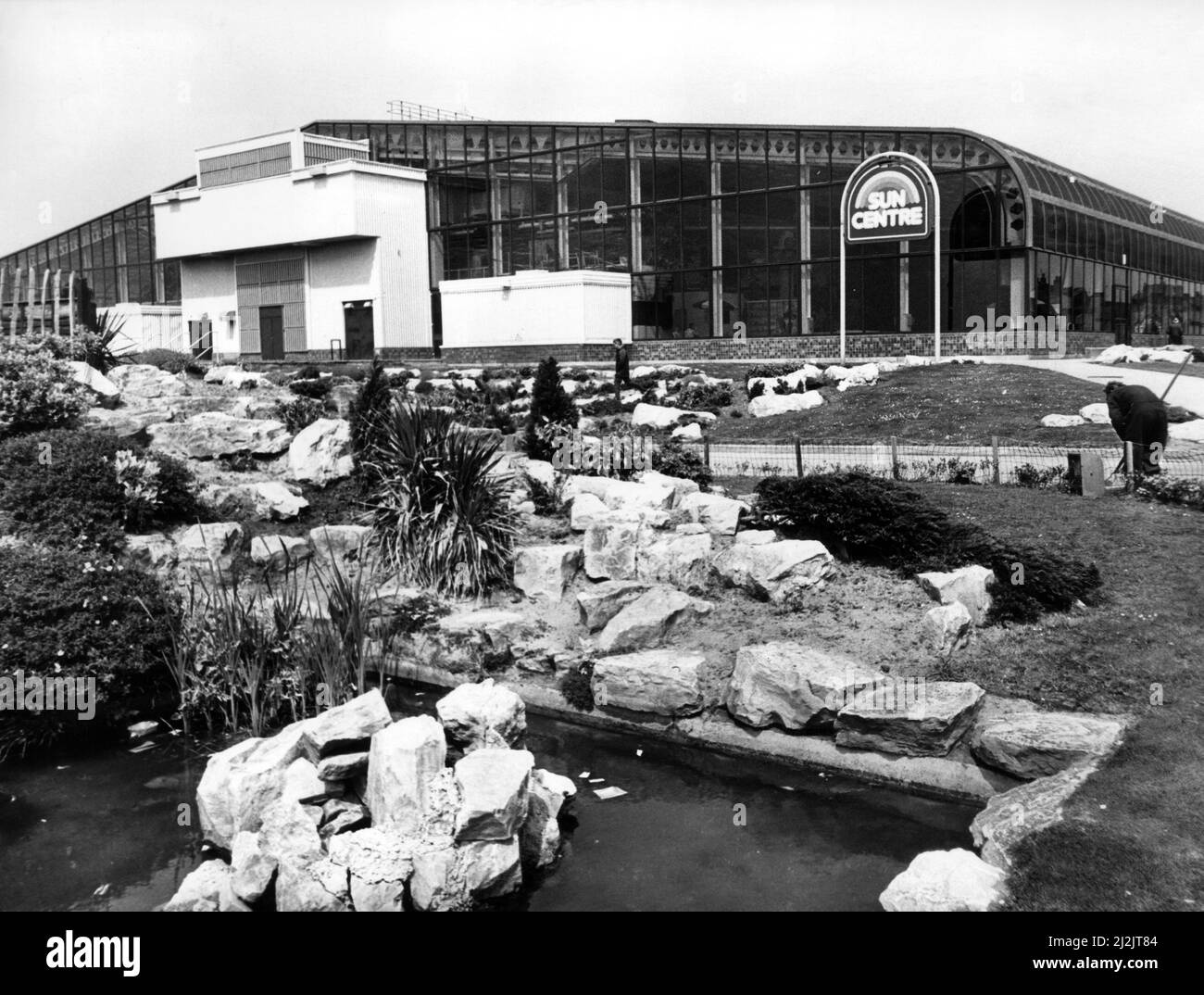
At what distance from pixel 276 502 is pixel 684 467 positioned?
266 inches

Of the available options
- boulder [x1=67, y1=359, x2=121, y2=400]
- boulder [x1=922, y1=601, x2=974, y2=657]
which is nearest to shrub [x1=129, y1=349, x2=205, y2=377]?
boulder [x1=67, y1=359, x2=121, y2=400]

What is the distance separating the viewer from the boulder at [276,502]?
18.0 metres

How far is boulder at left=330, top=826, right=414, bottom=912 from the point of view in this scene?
26.6ft

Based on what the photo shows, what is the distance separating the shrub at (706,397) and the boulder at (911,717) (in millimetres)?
20279

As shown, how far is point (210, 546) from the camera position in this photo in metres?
16.2

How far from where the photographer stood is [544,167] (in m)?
51.3

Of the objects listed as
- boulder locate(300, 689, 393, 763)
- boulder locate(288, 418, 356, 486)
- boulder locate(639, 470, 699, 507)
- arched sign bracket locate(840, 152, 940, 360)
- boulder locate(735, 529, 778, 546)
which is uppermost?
arched sign bracket locate(840, 152, 940, 360)

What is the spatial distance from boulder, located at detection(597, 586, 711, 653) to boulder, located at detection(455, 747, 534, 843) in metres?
3.82

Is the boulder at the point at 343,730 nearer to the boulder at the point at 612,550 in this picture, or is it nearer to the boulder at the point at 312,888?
the boulder at the point at 312,888

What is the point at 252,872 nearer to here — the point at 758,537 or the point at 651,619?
the point at 651,619

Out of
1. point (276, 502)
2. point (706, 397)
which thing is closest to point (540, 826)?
point (276, 502)

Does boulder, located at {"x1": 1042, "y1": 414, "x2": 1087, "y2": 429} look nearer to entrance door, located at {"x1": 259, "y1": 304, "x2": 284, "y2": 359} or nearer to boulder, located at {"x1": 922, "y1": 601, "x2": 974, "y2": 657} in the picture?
boulder, located at {"x1": 922, "y1": 601, "x2": 974, "y2": 657}

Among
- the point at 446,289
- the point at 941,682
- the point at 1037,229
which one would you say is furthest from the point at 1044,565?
the point at 446,289

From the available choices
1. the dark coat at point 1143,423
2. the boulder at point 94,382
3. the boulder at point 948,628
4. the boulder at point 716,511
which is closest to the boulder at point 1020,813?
the boulder at point 948,628
